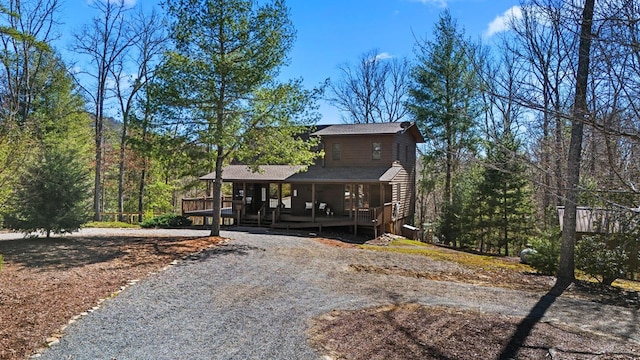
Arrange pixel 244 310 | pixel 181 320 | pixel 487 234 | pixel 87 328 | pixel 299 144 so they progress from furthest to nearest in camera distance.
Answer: pixel 487 234
pixel 299 144
pixel 244 310
pixel 181 320
pixel 87 328

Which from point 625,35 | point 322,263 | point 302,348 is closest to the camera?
point 625,35

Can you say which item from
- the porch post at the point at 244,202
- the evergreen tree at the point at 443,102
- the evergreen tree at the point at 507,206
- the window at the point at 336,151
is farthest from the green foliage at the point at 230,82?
the evergreen tree at the point at 443,102

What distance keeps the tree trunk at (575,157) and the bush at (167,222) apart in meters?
16.7

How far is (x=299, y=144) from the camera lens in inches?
530

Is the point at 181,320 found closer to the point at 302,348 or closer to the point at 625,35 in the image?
the point at 302,348

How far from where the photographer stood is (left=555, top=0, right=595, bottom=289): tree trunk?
13.6 feet

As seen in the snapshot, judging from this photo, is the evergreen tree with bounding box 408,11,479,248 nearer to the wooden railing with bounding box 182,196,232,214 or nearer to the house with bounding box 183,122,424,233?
the house with bounding box 183,122,424,233

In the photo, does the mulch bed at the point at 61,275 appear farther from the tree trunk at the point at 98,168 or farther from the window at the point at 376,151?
the tree trunk at the point at 98,168

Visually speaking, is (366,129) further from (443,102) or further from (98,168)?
(98,168)

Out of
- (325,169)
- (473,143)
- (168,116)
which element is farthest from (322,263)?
(473,143)

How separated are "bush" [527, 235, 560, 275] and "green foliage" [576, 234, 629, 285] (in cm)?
61

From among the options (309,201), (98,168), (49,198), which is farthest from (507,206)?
(98,168)

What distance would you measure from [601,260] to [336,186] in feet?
39.9

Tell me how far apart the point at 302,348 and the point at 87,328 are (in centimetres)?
341
